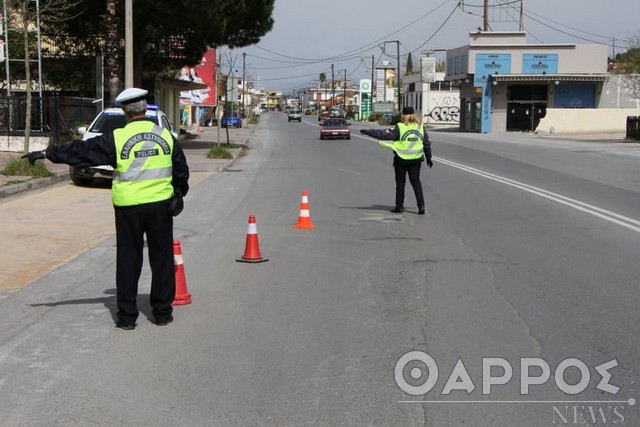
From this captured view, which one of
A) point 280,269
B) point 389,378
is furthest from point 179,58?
point 389,378

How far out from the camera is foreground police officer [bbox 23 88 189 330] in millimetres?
6043

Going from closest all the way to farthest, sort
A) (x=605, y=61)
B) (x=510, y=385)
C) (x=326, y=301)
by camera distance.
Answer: (x=510, y=385), (x=326, y=301), (x=605, y=61)

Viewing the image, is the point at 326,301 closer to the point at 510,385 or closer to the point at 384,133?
the point at 510,385

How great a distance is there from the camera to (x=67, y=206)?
1440 centimetres

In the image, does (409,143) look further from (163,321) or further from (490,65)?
(490,65)

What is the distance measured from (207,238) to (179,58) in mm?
27463

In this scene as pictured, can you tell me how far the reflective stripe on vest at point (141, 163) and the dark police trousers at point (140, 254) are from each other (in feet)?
0.29

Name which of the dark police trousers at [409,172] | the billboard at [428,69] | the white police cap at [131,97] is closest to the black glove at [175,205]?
the white police cap at [131,97]

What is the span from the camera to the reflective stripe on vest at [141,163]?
6027 millimetres

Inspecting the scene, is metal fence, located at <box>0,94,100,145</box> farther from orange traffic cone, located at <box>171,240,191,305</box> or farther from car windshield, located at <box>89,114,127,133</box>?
orange traffic cone, located at <box>171,240,191,305</box>

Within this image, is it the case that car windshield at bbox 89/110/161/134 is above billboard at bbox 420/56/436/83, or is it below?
below

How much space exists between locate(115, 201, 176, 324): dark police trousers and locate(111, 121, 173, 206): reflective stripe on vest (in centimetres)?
9

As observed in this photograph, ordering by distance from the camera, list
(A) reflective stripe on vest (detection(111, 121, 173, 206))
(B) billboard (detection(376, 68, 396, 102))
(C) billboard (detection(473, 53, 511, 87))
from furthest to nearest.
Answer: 1. (B) billboard (detection(376, 68, 396, 102))
2. (C) billboard (detection(473, 53, 511, 87))
3. (A) reflective stripe on vest (detection(111, 121, 173, 206))

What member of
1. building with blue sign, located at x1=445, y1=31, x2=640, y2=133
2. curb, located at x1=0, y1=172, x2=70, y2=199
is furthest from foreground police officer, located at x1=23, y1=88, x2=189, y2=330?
building with blue sign, located at x1=445, y1=31, x2=640, y2=133
